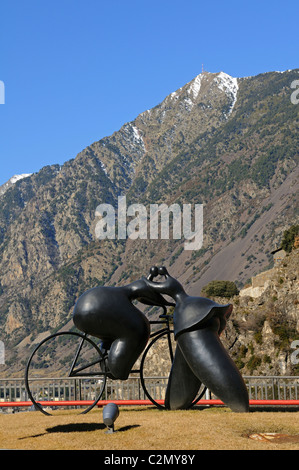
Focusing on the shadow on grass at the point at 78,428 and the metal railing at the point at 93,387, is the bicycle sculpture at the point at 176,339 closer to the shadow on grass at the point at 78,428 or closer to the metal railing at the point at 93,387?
the shadow on grass at the point at 78,428

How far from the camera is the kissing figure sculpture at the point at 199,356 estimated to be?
16875 mm

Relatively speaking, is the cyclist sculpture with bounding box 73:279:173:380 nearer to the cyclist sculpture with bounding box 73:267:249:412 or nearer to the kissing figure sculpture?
the cyclist sculpture with bounding box 73:267:249:412

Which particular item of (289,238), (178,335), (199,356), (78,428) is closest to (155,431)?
(78,428)

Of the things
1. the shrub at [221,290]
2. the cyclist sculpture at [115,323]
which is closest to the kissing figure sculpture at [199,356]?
the cyclist sculpture at [115,323]

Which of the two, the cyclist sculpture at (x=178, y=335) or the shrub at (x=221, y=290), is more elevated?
the shrub at (x=221, y=290)

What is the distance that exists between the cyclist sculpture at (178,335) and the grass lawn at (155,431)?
72cm

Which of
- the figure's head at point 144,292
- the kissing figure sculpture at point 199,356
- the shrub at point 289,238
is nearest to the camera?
the kissing figure sculpture at point 199,356

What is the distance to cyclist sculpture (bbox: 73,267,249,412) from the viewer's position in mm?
16953

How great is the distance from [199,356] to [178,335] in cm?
96

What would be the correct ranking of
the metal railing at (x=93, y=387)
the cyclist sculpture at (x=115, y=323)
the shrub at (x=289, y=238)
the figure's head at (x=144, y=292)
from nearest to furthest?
the cyclist sculpture at (x=115, y=323) → the figure's head at (x=144, y=292) → the metal railing at (x=93, y=387) → the shrub at (x=289, y=238)

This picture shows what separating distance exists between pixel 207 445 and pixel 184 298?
6.02 metres

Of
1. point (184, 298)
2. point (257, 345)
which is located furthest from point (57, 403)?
point (257, 345)
